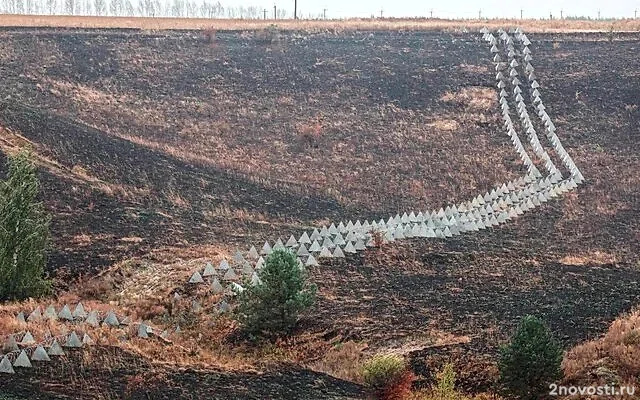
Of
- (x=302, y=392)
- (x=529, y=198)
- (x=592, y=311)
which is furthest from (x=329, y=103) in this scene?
(x=302, y=392)

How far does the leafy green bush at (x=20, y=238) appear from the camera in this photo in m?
22.4

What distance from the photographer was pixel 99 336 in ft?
59.4

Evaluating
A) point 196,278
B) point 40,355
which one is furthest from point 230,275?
point 40,355

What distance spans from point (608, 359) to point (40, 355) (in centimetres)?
1111

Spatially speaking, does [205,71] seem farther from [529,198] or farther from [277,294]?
[277,294]

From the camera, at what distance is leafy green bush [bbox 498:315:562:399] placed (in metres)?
15.2

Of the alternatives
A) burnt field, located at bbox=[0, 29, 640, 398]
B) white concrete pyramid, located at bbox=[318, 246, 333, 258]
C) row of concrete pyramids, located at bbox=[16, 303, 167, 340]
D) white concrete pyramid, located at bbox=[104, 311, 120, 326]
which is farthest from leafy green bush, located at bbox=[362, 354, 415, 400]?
white concrete pyramid, located at bbox=[318, 246, 333, 258]

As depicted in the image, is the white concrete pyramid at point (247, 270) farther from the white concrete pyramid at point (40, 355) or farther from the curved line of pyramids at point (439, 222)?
the white concrete pyramid at point (40, 355)

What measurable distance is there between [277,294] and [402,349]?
3221 millimetres

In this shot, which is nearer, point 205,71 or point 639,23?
point 205,71

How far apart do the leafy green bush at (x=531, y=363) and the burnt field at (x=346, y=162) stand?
1.54 metres

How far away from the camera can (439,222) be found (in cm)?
3003

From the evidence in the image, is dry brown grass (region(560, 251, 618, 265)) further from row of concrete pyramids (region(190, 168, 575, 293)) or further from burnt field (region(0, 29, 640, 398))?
row of concrete pyramids (region(190, 168, 575, 293))

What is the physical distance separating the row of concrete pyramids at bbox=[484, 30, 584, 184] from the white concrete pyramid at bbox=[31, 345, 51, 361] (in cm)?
2722
